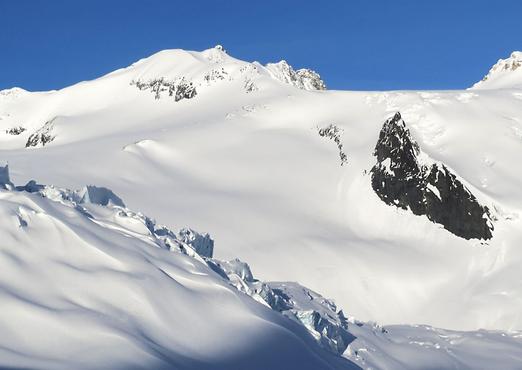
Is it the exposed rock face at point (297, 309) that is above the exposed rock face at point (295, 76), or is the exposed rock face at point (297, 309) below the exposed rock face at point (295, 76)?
below

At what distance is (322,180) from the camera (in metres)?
60.8

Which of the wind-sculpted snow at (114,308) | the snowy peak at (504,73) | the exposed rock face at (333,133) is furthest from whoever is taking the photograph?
the snowy peak at (504,73)

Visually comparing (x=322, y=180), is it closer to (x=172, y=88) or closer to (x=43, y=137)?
(x=172, y=88)

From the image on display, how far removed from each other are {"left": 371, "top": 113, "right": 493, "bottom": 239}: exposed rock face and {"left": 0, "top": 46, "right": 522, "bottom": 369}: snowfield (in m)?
0.40

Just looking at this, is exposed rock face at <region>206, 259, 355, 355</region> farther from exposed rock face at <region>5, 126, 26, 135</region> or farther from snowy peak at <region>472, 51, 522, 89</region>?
snowy peak at <region>472, 51, 522, 89</region>

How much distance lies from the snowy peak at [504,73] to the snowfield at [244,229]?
1435 mm

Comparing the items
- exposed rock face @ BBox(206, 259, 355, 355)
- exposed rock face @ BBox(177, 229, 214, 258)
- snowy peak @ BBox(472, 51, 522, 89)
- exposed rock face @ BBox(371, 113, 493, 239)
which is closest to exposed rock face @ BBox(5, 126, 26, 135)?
exposed rock face @ BBox(371, 113, 493, 239)

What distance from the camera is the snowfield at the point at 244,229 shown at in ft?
55.9

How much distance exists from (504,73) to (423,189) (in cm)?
7408

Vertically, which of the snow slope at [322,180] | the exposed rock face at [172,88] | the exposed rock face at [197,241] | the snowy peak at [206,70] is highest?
the snowy peak at [206,70]

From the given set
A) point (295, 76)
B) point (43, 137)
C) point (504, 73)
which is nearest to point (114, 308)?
point (43, 137)

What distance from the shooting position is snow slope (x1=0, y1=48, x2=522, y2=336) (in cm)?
4747

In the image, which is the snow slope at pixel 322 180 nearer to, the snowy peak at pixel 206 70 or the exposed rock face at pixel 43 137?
the exposed rock face at pixel 43 137

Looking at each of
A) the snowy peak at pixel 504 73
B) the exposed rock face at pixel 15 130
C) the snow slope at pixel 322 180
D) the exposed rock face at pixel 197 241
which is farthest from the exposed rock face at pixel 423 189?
the snowy peak at pixel 504 73
